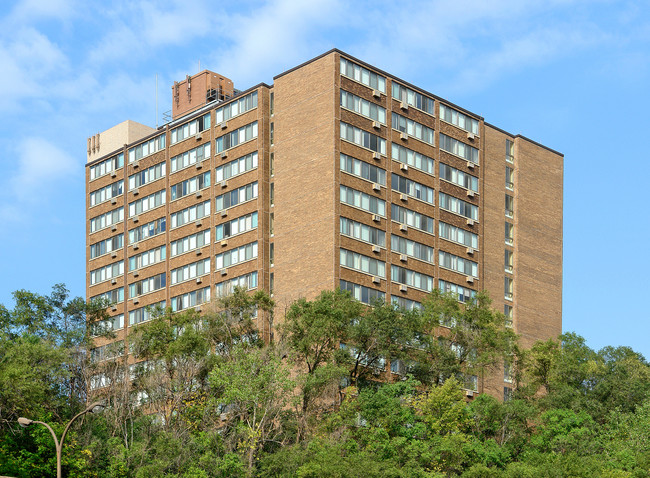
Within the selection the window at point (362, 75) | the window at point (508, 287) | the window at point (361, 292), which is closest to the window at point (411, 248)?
the window at point (361, 292)

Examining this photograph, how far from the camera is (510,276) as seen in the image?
112 meters

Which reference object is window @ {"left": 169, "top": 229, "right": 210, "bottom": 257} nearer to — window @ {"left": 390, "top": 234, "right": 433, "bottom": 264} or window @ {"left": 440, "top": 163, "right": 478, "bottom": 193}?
window @ {"left": 390, "top": 234, "right": 433, "bottom": 264}

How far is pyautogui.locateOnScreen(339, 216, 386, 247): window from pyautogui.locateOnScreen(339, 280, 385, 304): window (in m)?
4.00

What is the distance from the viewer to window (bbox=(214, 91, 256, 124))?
4072 inches

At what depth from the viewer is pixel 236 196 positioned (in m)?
103

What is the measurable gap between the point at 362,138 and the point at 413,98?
8.79 metres

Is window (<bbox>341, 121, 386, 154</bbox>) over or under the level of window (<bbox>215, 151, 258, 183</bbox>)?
over

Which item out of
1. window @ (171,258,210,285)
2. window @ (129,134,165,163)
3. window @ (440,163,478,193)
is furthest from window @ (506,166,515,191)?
window @ (129,134,165,163)

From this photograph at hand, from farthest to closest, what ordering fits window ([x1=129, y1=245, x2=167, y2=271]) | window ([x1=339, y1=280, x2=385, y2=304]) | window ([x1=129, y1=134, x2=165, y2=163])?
window ([x1=129, y1=134, x2=165, y2=163]) → window ([x1=129, y1=245, x2=167, y2=271]) → window ([x1=339, y1=280, x2=385, y2=304])

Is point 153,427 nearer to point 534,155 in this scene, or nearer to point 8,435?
point 8,435

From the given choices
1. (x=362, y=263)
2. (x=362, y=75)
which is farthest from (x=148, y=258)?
(x=362, y=75)

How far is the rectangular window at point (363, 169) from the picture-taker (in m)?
96.2

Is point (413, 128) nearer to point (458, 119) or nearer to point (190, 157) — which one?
point (458, 119)

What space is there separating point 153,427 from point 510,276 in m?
45.6
